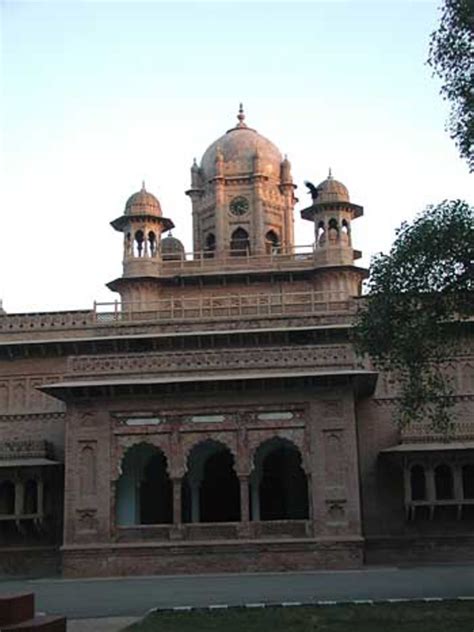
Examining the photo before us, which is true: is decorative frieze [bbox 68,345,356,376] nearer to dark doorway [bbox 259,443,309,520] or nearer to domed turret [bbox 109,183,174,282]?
dark doorway [bbox 259,443,309,520]

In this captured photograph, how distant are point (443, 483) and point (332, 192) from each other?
42.3 feet

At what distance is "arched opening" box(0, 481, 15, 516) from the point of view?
28328mm

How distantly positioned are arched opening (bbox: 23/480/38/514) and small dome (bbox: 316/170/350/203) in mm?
15297

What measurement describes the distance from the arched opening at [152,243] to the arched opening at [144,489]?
33.1 ft

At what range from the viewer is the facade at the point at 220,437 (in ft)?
81.3

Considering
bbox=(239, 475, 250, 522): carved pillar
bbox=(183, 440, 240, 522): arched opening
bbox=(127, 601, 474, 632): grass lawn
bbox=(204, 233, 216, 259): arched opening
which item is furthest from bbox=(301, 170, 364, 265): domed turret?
bbox=(127, 601, 474, 632): grass lawn

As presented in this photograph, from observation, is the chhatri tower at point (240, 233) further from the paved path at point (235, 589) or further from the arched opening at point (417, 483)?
the paved path at point (235, 589)

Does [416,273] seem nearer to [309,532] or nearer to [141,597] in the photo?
[141,597]

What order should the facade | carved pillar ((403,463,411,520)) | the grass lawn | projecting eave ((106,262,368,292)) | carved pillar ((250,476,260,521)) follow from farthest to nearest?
1. projecting eave ((106,262,368,292))
2. carved pillar ((403,463,411,520))
3. carved pillar ((250,476,260,521))
4. the facade
5. the grass lawn

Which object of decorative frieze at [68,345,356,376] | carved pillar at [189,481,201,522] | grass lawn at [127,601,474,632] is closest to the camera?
grass lawn at [127,601,474,632]

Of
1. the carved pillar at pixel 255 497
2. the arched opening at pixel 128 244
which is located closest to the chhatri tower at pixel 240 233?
the arched opening at pixel 128 244

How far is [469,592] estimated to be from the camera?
17391 mm

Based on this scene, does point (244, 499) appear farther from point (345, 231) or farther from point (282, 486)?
point (345, 231)

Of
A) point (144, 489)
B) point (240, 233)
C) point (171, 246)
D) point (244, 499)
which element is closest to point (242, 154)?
point (240, 233)
